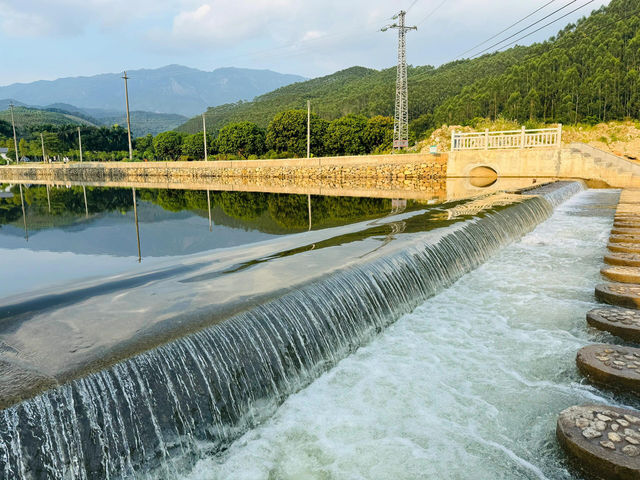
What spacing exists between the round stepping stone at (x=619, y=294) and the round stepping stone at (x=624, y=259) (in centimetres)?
94

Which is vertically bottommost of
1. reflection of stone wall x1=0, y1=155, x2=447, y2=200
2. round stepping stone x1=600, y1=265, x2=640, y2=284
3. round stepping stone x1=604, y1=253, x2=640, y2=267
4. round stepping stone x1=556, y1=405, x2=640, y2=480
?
round stepping stone x1=556, y1=405, x2=640, y2=480

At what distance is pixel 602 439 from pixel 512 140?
22.2m

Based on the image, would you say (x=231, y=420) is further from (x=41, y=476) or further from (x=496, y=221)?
(x=496, y=221)

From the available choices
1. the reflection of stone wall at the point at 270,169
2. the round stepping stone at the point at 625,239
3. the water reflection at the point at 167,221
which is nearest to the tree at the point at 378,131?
the reflection of stone wall at the point at 270,169

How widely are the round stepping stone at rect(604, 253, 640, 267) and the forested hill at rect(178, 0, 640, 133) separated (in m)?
47.8

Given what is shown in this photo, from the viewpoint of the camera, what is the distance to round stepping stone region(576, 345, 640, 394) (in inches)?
124

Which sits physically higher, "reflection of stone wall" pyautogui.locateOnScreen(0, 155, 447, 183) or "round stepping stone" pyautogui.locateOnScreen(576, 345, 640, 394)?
"reflection of stone wall" pyautogui.locateOnScreen(0, 155, 447, 183)

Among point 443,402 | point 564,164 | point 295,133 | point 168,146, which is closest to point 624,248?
point 443,402

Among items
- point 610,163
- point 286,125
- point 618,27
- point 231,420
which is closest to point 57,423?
point 231,420

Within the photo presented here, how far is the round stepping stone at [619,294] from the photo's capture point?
470 centimetres

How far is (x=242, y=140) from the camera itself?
5791 cm

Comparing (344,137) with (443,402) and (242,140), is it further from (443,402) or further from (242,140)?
(443,402)

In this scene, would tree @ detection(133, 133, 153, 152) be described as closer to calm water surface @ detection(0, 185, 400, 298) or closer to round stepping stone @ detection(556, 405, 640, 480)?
calm water surface @ detection(0, 185, 400, 298)

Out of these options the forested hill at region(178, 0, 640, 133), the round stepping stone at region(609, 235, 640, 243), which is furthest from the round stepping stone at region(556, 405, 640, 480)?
the forested hill at region(178, 0, 640, 133)
